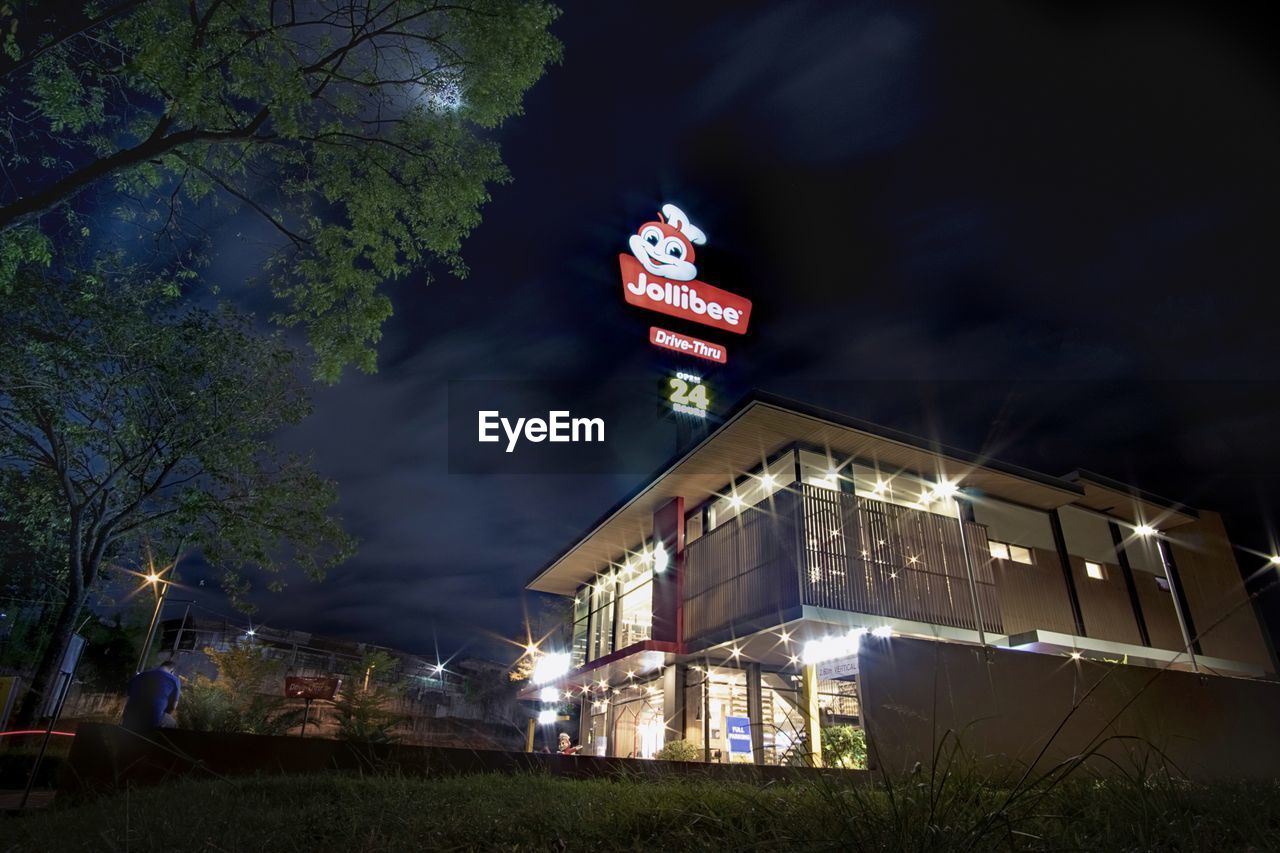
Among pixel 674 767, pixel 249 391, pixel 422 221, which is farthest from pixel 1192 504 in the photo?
pixel 249 391

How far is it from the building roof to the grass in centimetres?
838

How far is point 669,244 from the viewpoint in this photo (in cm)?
2445

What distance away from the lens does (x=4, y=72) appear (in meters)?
7.23

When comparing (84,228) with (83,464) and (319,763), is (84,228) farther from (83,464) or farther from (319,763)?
(319,763)

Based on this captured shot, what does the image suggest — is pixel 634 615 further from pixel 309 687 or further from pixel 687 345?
pixel 687 345

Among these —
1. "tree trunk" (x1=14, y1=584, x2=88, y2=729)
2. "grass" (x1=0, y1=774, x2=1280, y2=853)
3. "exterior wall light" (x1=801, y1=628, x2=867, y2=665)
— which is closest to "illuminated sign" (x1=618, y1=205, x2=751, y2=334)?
"exterior wall light" (x1=801, y1=628, x2=867, y2=665)

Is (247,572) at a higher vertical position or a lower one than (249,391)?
lower

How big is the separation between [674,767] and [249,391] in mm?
13328

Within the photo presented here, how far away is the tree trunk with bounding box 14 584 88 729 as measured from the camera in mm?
13641

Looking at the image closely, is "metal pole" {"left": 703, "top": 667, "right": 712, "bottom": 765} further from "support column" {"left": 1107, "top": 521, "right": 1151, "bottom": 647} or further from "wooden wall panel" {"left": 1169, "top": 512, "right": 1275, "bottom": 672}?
"wooden wall panel" {"left": 1169, "top": 512, "right": 1275, "bottom": 672}

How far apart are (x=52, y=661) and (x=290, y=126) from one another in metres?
12.9

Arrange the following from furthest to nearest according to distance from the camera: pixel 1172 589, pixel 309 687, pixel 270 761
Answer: pixel 309 687 → pixel 1172 589 → pixel 270 761

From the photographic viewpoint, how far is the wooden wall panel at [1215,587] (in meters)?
16.1

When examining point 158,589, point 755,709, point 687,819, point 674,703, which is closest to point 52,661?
point 158,589
